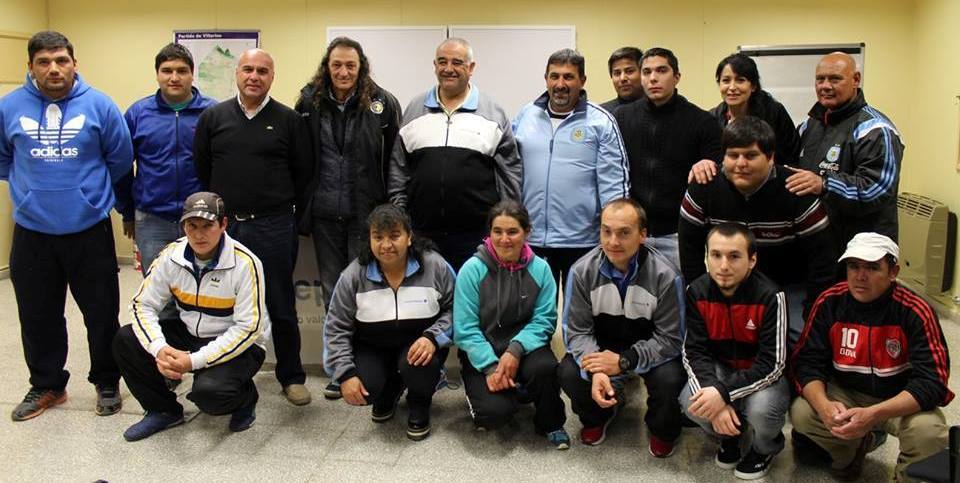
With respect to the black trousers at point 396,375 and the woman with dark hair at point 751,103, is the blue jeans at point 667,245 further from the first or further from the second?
the black trousers at point 396,375

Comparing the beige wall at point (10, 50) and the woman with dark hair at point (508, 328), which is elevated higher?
the beige wall at point (10, 50)

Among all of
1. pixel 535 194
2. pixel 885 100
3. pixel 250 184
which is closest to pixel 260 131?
pixel 250 184

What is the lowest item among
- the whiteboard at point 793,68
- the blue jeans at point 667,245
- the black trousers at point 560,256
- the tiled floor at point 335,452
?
the tiled floor at point 335,452

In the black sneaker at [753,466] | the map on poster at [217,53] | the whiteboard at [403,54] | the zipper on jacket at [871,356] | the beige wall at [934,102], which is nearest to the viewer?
the zipper on jacket at [871,356]

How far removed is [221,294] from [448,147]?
3.60ft

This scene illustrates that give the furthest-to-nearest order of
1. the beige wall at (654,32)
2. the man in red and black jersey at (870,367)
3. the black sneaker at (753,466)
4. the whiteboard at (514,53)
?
1. the whiteboard at (514,53)
2. the beige wall at (654,32)
3. the black sneaker at (753,466)
4. the man in red and black jersey at (870,367)

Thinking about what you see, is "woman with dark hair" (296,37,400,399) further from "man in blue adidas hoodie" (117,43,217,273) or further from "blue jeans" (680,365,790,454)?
"blue jeans" (680,365,790,454)

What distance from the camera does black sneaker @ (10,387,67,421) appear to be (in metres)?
3.12

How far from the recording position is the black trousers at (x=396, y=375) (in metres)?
2.92

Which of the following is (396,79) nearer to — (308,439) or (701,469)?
(308,439)

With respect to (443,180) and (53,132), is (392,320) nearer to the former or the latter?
(443,180)

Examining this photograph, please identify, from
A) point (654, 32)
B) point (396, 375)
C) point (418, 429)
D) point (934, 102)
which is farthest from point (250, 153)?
point (934, 102)

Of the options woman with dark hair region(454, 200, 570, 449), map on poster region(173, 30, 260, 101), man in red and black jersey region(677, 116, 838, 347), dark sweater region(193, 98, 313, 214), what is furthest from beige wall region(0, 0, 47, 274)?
man in red and black jersey region(677, 116, 838, 347)

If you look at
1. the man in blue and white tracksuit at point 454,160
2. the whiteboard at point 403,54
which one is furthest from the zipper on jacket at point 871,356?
the whiteboard at point 403,54
